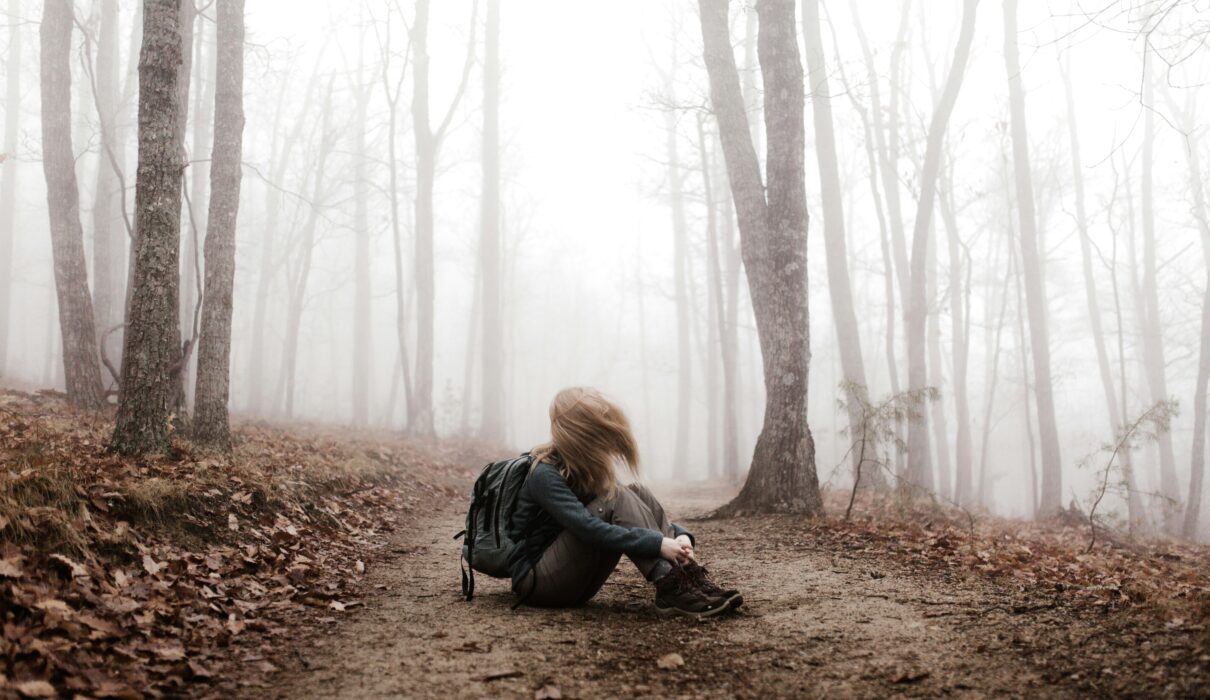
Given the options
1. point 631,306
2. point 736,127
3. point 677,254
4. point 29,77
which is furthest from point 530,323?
point 736,127

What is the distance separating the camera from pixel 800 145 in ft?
29.4

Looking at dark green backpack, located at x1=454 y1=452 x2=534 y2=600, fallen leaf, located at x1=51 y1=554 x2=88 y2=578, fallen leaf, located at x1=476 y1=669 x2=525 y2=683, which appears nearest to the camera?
fallen leaf, located at x1=476 y1=669 x2=525 y2=683

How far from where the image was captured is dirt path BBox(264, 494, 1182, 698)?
3178mm

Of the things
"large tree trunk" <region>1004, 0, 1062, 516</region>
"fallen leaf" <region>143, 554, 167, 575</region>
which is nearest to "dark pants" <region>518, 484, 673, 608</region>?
"fallen leaf" <region>143, 554, 167, 575</region>

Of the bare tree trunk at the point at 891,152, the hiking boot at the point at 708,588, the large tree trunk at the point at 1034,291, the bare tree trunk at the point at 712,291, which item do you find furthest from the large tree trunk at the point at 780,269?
the bare tree trunk at the point at 712,291

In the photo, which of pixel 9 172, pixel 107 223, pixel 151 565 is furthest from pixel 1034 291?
pixel 9 172

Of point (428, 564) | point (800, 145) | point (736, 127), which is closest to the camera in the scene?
point (428, 564)

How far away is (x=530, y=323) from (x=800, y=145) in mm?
47989

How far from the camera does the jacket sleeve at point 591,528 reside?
4.03 meters

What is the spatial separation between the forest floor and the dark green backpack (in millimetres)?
310

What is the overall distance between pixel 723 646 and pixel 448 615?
1.68m

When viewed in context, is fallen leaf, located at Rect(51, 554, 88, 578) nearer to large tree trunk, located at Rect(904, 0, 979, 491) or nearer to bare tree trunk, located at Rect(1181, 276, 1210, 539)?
large tree trunk, located at Rect(904, 0, 979, 491)

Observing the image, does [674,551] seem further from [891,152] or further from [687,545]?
[891,152]

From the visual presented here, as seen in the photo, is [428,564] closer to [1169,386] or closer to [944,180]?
[944,180]
